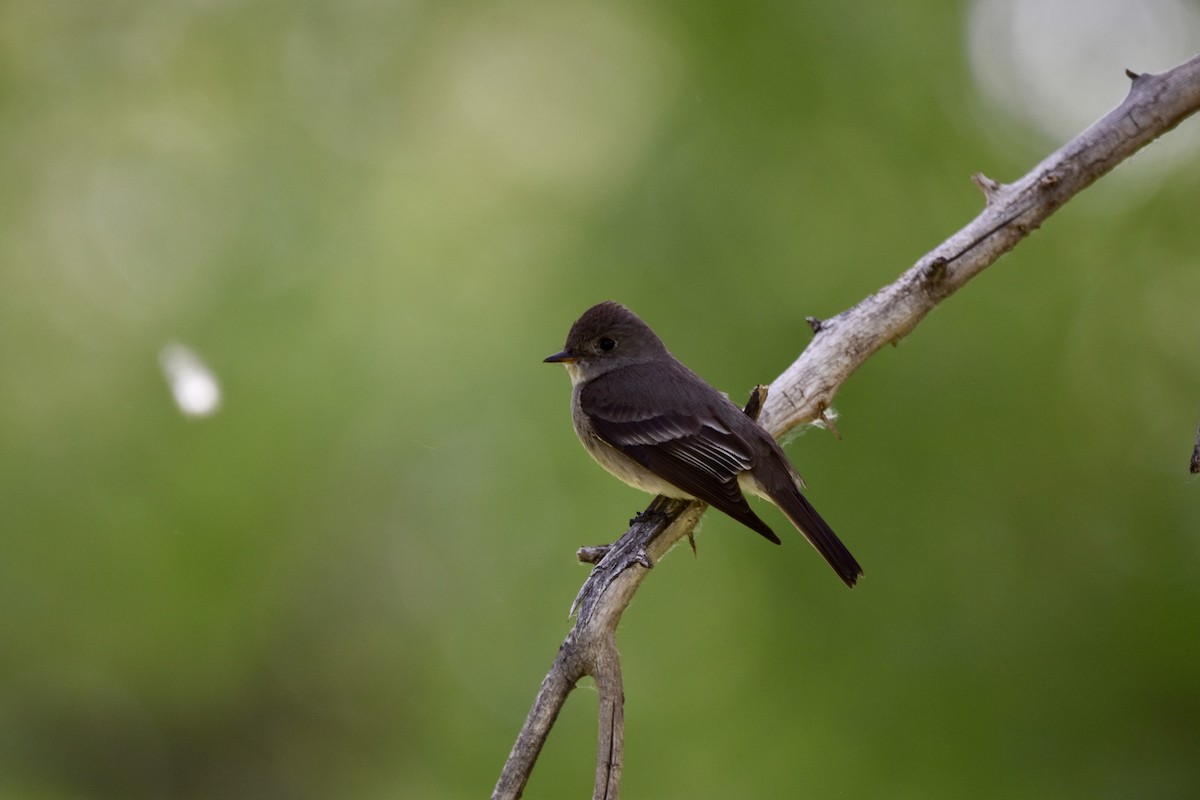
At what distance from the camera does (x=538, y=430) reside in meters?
6.56

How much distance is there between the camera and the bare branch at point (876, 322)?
2990mm

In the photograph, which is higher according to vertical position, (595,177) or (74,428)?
(74,428)

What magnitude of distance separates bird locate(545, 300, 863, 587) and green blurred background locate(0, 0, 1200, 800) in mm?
1307

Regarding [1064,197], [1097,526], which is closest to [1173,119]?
[1064,197]

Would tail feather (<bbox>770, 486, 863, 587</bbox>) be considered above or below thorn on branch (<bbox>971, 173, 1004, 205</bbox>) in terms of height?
below

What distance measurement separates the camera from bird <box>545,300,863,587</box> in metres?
3.93

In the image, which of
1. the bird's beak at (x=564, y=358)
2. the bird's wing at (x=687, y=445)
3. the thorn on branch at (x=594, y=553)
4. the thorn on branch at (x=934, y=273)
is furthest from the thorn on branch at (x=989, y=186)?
the bird's beak at (x=564, y=358)

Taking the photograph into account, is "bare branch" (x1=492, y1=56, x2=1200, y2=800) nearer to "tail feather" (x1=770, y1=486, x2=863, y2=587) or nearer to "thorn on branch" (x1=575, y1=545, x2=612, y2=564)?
"thorn on branch" (x1=575, y1=545, x2=612, y2=564)

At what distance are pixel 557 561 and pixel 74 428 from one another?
322 cm

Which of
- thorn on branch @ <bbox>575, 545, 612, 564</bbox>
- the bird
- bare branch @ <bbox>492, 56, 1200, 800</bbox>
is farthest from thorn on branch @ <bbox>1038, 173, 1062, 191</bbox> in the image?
thorn on branch @ <bbox>575, 545, 612, 564</bbox>

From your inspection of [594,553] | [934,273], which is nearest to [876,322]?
[934,273]

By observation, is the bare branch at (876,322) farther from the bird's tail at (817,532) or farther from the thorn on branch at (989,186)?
the bird's tail at (817,532)

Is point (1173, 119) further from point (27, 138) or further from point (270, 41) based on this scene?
point (27, 138)

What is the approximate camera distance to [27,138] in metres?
7.52
